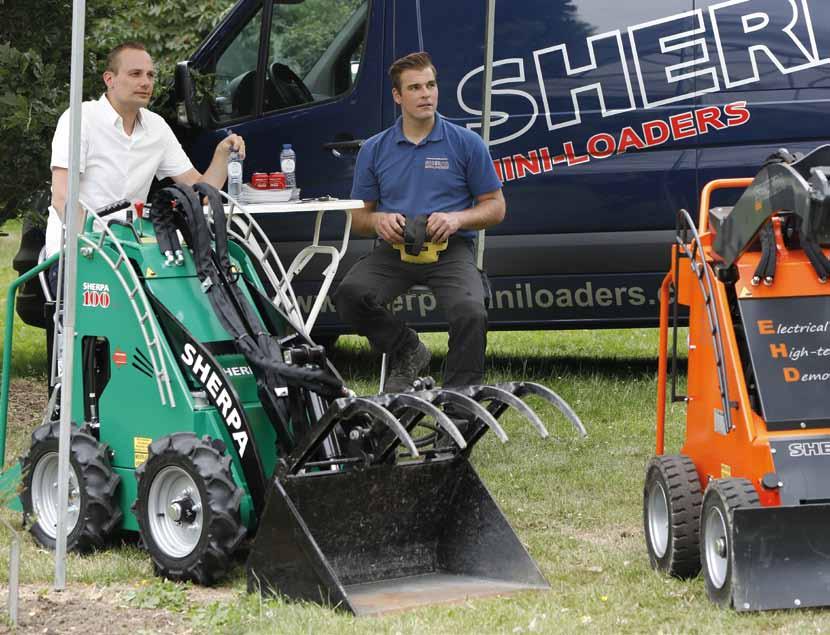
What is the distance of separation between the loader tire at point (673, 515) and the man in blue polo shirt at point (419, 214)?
1416mm

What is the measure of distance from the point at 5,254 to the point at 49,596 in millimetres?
13450

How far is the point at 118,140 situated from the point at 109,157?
3.7 inches

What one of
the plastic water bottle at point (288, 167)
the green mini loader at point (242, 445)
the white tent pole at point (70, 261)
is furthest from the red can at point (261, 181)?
the white tent pole at point (70, 261)

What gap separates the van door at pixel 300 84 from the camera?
8.37m

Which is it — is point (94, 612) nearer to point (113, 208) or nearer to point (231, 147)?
point (113, 208)

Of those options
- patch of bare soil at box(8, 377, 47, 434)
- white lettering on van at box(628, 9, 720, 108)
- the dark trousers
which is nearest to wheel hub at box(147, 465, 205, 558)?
the dark trousers

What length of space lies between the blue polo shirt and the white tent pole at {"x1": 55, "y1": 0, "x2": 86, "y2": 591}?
2.10 meters

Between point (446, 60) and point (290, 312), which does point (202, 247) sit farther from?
point (446, 60)

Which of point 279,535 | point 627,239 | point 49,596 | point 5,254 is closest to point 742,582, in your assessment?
point 279,535

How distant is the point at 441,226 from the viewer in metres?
6.54

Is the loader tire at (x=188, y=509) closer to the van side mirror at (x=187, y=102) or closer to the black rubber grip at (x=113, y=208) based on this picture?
the black rubber grip at (x=113, y=208)

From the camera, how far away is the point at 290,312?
20.1 ft

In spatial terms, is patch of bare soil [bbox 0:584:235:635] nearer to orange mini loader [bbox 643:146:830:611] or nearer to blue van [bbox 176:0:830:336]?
orange mini loader [bbox 643:146:830:611]

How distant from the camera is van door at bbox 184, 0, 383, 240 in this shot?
8.37 meters
